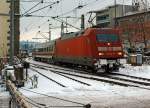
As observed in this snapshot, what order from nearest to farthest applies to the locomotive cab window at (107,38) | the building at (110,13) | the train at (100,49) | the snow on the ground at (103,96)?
the snow on the ground at (103,96)
the train at (100,49)
the locomotive cab window at (107,38)
the building at (110,13)

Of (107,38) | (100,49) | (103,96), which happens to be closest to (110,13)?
(107,38)

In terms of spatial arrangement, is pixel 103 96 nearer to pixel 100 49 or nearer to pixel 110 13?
pixel 100 49

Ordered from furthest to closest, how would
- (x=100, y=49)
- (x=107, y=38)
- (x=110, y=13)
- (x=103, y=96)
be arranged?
(x=110, y=13) → (x=107, y=38) → (x=100, y=49) → (x=103, y=96)

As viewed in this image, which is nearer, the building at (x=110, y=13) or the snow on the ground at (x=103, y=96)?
the snow on the ground at (x=103, y=96)

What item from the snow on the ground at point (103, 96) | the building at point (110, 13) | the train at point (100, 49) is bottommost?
the snow on the ground at point (103, 96)

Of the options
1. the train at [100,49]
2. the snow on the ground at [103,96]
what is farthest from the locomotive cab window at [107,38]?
the snow on the ground at [103,96]

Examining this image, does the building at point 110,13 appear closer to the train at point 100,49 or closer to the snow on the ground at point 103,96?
the train at point 100,49

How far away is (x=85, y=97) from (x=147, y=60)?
2771 cm

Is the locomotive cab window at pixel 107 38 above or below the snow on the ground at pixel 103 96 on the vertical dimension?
above

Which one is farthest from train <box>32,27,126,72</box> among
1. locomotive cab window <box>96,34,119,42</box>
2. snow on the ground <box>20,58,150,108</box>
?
snow on the ground <box>20,58,150,108</box>

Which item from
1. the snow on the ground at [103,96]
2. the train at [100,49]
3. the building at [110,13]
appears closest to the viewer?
the snow on the ground at [103,96]

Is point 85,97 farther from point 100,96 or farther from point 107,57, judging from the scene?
point 107,57

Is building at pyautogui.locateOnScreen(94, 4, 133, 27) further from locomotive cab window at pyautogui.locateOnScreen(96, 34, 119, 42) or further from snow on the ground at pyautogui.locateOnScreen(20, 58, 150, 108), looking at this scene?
snow on the ground at pyautogui.locateOnScreen(20, 58, 150, 108)

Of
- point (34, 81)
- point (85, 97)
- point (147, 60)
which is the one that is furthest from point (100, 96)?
point (147, 60)
